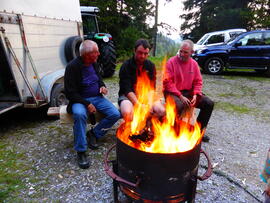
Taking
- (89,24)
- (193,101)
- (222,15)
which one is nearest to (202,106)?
(193,101)

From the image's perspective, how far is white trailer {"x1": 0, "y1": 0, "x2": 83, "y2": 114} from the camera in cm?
323

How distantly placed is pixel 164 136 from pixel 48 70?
311cm

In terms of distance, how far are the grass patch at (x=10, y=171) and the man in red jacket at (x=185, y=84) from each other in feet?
7.46

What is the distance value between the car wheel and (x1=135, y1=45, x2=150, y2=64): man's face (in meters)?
6.78

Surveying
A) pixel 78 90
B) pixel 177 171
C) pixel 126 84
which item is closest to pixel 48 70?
pixel 78 90

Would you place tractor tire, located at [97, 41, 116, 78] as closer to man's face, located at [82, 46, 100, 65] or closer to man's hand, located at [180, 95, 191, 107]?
man's face, located at [82, 46, 100, 65]

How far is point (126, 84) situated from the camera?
313 centimetres

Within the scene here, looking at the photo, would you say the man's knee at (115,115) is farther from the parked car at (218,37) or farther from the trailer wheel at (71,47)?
the parked car at (218,37)

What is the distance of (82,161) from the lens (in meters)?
2.78

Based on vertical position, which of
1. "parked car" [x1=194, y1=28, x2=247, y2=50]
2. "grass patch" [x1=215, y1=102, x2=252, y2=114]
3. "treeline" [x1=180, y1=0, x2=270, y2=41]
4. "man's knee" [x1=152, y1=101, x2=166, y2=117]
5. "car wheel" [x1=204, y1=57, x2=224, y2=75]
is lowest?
"grass patch" [x1=215, y1=102, x2=252, y2=114]

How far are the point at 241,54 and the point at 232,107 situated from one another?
4.17 meters

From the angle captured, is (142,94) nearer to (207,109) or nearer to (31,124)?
(207,109)

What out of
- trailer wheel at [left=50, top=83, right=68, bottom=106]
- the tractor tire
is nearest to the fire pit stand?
trailer wheel at [left=50, top=83, right=68, bottom=106]

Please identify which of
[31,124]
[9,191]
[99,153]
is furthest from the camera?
[31,124]
